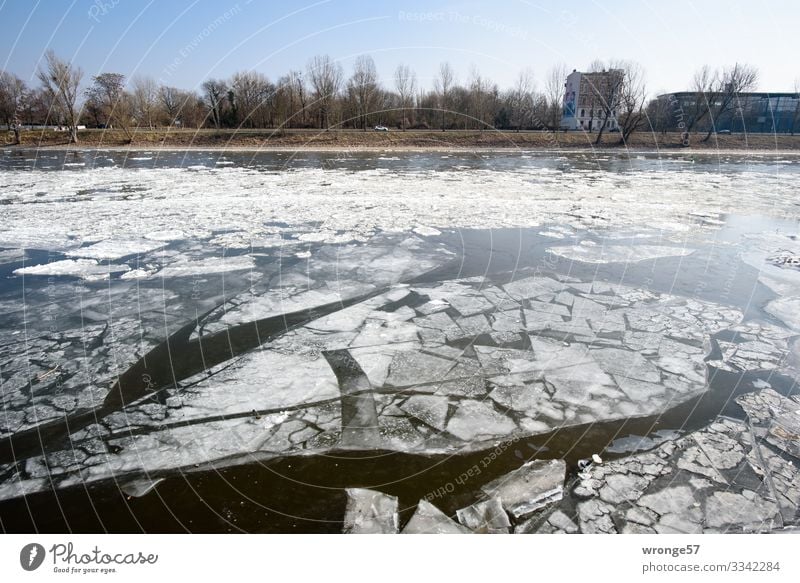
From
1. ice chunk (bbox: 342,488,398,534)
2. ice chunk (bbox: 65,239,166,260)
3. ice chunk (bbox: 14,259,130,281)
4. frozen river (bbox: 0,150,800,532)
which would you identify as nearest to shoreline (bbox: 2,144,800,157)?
frozen river (bbox: 0,150,800,532)

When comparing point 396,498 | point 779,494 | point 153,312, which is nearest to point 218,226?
point 153,312

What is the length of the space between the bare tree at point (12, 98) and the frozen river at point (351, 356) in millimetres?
38944

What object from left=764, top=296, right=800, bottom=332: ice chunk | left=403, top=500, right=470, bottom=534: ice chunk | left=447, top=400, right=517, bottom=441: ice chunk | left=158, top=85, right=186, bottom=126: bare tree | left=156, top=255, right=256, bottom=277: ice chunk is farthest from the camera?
left=158, top=85, right=186, bottom=126: bare tree

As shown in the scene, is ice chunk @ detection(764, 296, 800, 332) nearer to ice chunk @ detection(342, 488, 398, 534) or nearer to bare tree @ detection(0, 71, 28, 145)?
ice chunk @ detection(342, 488, 398, 534)

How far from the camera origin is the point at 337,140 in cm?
3791

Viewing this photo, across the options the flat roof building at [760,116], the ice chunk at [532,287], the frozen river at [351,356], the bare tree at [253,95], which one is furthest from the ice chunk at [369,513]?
the flat roof building at [760,116]

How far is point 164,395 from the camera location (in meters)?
4.13

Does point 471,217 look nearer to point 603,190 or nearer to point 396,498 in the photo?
point 603,190

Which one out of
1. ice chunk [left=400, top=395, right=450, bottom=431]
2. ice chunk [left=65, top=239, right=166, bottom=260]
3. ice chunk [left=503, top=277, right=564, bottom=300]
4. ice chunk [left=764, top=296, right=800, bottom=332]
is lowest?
ice chunk [left=400, top=395, right=450, bottom=431]

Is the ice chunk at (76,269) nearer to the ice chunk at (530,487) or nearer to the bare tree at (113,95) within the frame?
the ice chunk at (530,487)

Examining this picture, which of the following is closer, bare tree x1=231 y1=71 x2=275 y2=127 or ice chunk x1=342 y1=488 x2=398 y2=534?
ice chunk x1=342 y1=488 x2=398 y2=534

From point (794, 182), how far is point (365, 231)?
22.3 m

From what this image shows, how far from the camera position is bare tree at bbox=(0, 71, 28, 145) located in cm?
3827

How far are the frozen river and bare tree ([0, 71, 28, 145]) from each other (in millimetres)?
38944
